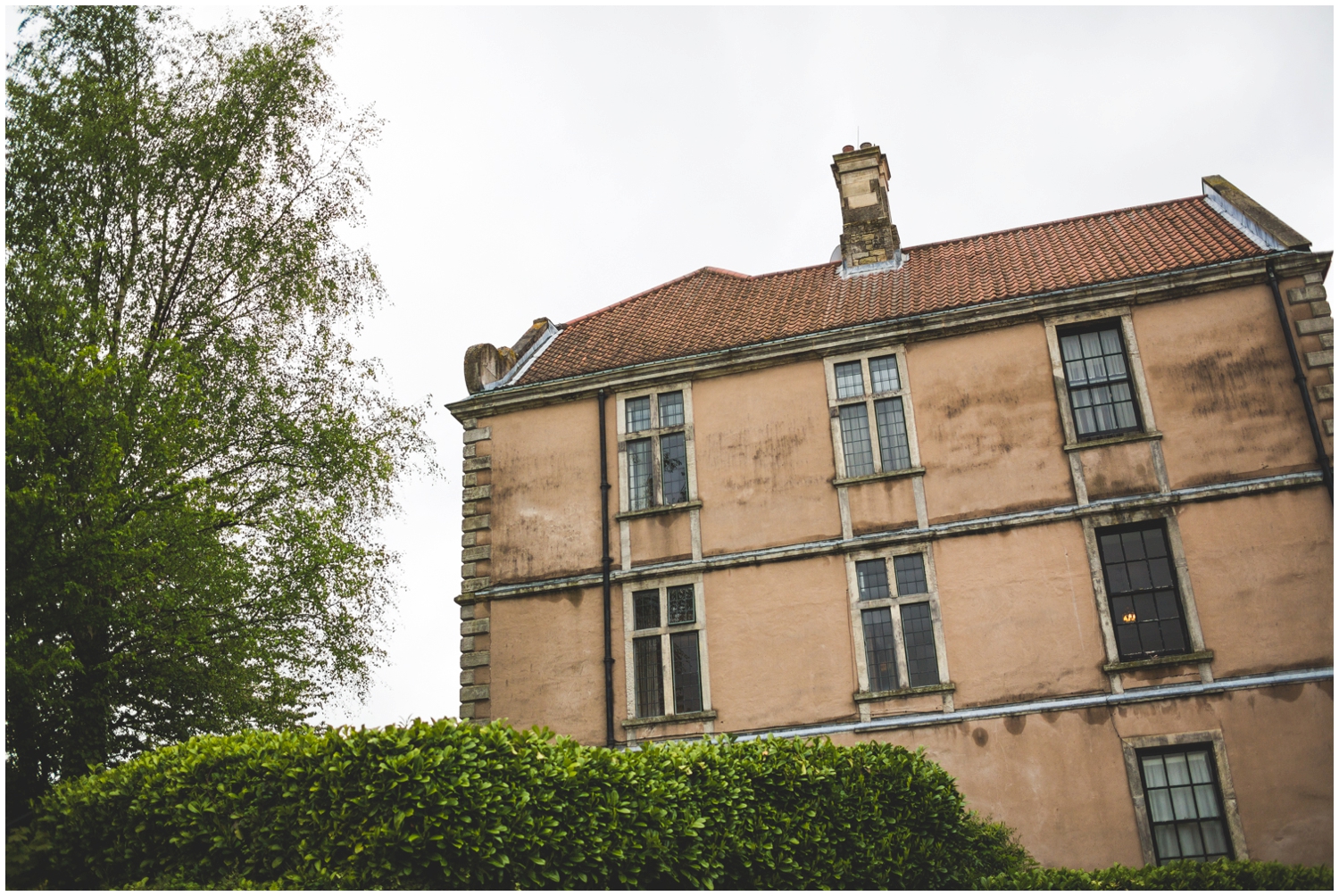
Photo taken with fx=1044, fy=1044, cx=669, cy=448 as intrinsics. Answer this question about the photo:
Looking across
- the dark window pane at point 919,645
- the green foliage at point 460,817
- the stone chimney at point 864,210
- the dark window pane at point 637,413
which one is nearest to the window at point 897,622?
the dark window pane at point 919,645

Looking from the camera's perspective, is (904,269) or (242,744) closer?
(242,744)

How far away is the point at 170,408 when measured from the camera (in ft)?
45.5

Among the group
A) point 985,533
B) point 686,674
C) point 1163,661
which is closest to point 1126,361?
point 985,533

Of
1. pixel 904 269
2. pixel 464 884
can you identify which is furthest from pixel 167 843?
pixel 904 269

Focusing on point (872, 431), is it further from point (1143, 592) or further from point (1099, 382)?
point (1143, 592)

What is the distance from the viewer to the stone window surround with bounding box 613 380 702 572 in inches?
735

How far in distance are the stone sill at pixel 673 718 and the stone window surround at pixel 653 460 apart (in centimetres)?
267

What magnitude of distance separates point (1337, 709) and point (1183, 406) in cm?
506

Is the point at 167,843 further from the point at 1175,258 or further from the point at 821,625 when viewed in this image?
the point at 1175,258

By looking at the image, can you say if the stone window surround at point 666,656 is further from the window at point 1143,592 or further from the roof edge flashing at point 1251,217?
the roof edge flashing at point 1251,217

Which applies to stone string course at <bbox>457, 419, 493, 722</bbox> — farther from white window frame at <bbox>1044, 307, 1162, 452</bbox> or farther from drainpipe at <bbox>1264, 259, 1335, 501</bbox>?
drainpipe at <bbox>1264, 259, 1335, 501</bbox>

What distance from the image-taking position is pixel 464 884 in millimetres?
8906

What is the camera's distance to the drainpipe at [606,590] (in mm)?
17797

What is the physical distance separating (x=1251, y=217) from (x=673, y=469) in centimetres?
1114
